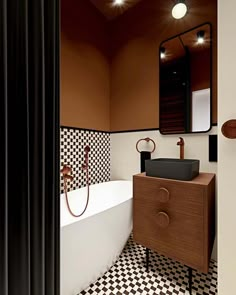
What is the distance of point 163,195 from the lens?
4.03 ft

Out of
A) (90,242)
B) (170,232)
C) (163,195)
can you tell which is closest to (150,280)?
(170,232)

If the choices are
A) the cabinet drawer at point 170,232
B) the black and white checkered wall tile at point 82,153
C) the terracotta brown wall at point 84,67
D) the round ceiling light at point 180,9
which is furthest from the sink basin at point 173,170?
the round ceiling light at point 180,9

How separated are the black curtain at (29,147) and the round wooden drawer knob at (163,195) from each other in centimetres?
78

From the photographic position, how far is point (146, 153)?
2188mm

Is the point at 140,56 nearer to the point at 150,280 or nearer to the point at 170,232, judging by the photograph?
the point at 170,232

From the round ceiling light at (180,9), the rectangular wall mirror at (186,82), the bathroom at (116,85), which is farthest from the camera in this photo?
the bathroom at (116,85)

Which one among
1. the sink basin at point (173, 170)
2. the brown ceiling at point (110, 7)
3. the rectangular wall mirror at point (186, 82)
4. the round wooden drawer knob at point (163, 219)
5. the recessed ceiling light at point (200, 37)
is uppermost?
the brown ceiling at point (110, 7)

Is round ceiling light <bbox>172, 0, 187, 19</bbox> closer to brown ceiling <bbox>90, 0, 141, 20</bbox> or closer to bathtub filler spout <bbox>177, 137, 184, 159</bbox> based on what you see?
brown ceiling <bbox>90, 0, 141, 20</bbox>

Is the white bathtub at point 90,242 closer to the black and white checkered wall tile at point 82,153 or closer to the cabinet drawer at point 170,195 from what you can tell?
the cabinet drawer at point 170,195

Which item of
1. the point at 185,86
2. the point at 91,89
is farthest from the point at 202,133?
the point at 91,89

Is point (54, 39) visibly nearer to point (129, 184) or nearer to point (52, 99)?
point (52, 99)

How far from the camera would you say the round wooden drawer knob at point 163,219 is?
1216 mm

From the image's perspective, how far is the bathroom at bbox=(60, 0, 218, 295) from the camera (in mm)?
1923

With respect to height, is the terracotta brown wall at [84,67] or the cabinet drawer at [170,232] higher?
the terracotta brown wall at [84,67]
